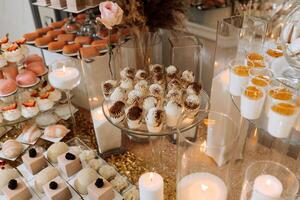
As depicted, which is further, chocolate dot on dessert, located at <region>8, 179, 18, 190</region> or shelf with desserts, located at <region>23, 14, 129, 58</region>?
shelf with desserts, located at <region>23, 14, 129, 58</region>

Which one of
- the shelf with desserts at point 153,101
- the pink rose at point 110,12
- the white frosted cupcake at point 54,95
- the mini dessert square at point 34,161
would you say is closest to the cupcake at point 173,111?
the shelf with desserts at point 153,101

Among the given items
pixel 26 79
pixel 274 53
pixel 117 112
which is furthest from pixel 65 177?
pixel 274 53

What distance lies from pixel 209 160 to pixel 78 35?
960 millimetres

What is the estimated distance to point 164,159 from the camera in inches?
42.9

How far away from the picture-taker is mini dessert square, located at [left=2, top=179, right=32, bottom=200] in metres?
0.88

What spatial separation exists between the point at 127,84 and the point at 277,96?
1.60 feet

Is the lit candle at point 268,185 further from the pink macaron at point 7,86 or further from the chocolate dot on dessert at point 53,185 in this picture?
the pink macaron at point 7,86

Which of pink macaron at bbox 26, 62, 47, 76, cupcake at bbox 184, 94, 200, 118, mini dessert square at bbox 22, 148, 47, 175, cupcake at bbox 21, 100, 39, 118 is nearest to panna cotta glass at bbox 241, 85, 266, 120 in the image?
cupcake at bbox 184, 94, 200, 118

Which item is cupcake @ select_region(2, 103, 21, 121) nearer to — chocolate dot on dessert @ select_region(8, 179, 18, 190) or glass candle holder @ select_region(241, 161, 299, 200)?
chocolate dot on dessert @ select_region(8, 179, 18, 190)

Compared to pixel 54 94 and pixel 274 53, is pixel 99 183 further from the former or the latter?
pixel 274 53

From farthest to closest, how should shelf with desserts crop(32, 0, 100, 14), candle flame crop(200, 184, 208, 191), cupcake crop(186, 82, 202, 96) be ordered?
shelf with desserts crop(32, 0, 100, 14) → cupcake crop(186, 82, 202, 96) → candle flame crop(200, 184, 208, 191)

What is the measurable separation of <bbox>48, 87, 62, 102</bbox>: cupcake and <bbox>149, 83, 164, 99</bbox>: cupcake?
1.47 ft

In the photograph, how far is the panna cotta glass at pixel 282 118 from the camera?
2.51 feet

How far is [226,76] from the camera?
1.17 meters
